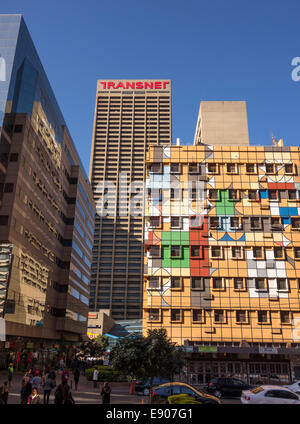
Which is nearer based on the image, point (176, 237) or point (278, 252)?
point (278, 252)

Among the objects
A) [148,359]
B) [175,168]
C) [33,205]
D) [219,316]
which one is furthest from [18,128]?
[148,359]

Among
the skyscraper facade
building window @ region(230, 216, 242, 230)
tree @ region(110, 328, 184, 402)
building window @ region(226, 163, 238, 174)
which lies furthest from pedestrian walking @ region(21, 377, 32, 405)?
the skyscraper facade

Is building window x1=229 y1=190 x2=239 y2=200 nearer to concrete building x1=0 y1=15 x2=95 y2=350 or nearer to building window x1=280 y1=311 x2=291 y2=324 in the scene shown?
building window x1=280 y1=311 x2=291 y2=324

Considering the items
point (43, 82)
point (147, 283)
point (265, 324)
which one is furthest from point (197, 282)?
point (43, 82)

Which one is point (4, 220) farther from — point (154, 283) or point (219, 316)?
point (219, 316)

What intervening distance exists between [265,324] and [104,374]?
66.5 ft

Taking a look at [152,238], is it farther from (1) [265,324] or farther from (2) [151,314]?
(1) [265,324]

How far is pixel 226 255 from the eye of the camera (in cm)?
4631

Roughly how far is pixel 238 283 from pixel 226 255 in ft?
12.7

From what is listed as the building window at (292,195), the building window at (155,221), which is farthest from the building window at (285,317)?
the building window at (155,221)

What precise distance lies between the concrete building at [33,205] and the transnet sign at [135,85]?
400 ft

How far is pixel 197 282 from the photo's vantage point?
149 feet

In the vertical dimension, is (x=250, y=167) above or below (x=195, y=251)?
above
